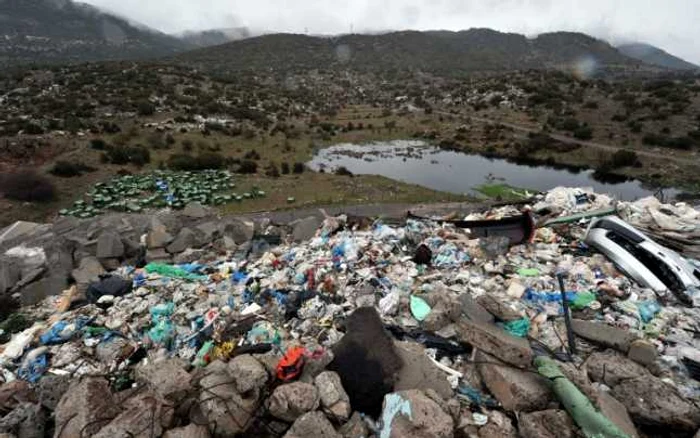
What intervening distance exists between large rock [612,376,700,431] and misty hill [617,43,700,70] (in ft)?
640

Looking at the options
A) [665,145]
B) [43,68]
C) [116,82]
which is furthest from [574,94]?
[43,68]

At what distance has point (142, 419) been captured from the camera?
3092 millimetres

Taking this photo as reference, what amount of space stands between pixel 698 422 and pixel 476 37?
12204 centimetres

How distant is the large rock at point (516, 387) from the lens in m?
3.34

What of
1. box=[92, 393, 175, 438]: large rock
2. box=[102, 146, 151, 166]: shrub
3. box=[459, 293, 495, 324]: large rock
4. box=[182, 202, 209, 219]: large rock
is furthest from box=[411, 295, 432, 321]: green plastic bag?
box=[102, 146, 151, 166]: shrub

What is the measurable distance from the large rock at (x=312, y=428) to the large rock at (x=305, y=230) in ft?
18.6

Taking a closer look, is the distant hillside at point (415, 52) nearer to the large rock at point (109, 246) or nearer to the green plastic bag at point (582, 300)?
the large rock at point (109, 246)

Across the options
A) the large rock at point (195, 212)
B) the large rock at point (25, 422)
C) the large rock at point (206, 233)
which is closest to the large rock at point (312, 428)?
the large rock at point (25, 422)

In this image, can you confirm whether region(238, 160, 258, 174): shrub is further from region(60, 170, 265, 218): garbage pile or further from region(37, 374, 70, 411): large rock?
region(37, 374, 70, 411): large rock

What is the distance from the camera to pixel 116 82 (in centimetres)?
2964

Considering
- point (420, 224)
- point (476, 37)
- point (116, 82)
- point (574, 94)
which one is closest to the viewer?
point (420, 224)

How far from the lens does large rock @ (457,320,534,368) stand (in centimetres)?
366

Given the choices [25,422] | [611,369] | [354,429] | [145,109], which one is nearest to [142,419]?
[25,422]

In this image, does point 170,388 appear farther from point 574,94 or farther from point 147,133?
point 574,94
